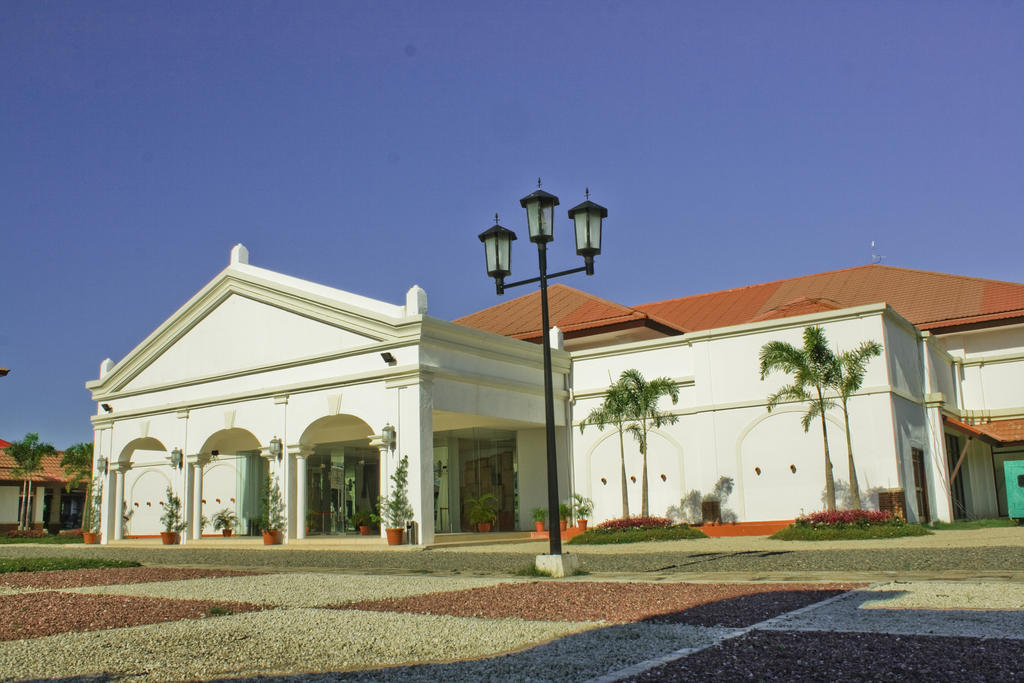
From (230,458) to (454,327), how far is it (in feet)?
44.5

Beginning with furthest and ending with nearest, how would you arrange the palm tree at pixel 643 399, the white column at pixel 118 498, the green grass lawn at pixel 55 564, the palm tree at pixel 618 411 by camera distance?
the white column at pixel 118 498 < the palm tree at pixel 618 411 < the palm tree at pixel 643 399 < the green grass lawn at pixel 55 564

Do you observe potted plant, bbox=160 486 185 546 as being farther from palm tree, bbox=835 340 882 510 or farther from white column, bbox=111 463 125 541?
palm tree, bbox=835 340 882 510

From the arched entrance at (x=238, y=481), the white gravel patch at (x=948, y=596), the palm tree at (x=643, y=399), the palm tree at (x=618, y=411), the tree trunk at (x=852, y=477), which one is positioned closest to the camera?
the white gravel patch at (x=948, y=596)

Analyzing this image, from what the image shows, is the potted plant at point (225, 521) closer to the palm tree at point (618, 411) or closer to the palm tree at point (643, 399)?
the palm tree at point (618, 411)

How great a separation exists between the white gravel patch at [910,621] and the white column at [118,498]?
26.2 meters

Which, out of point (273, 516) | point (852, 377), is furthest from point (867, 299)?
point (273, 516)

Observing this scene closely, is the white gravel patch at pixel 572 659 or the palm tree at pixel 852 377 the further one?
the palm tree at pixel 852 377

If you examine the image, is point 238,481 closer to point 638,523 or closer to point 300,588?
point 638,523

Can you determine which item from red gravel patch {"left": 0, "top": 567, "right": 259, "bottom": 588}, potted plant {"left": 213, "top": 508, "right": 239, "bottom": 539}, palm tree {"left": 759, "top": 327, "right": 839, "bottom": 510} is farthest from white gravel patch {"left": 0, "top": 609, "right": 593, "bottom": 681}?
potted plant {"left": 213, "top": 508, "right": 239, "bottom": 539}

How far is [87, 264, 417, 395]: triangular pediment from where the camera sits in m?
23.2

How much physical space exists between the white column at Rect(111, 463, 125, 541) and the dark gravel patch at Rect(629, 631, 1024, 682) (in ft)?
88.4

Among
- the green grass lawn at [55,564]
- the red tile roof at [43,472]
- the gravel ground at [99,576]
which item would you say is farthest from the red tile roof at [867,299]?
the red tile roof at [43,472]

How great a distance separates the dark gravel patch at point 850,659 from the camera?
502cm

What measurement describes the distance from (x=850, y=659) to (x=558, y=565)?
6.69 meters
